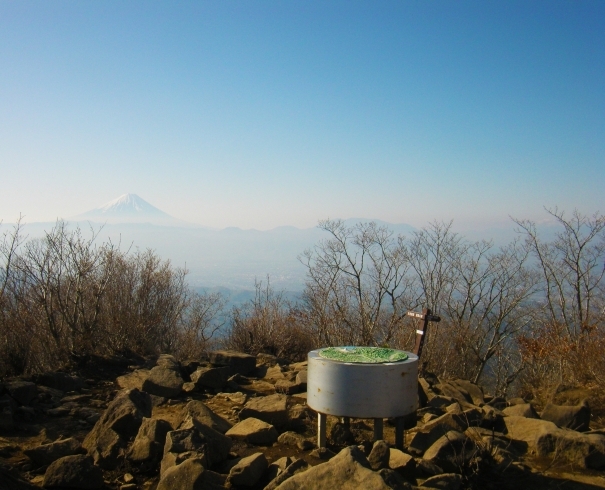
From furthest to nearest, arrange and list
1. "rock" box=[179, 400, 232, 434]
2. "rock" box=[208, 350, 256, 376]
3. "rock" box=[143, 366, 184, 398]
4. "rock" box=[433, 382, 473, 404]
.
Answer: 1. "rock" box=[208, 350, 256, 376]
2. "rock" box=[433, 382, 473, 404]
3. "rock" box=[143, 366, 184, 398]
4. "rock" box=[179, 400, 232, 434]

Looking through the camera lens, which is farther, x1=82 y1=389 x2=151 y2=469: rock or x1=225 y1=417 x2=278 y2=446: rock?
x1=225 y1=417 x2=278 y2=446: rock

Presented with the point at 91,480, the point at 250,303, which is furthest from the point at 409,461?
the point at 250,303

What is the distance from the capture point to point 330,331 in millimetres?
20109

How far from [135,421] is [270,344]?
1194 centimetres

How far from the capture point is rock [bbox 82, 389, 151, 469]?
5.45m

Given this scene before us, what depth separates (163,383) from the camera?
8547mm

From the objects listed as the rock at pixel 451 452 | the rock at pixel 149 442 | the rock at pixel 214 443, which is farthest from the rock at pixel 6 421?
the rock at pixel 451 452

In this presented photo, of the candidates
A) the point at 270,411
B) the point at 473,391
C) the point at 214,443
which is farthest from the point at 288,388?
the point at 214,443

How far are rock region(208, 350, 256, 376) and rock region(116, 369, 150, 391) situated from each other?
1.58 m

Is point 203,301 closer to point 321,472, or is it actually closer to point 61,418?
point 61,418

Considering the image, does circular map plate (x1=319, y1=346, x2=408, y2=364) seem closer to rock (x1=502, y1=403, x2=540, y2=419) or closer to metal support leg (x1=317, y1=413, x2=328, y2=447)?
metal support leg (x1=317, y1=413, x2=328, y2=447)

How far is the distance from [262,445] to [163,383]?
2938 mm

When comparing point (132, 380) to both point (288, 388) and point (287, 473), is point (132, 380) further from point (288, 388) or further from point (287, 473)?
point (287, 473)

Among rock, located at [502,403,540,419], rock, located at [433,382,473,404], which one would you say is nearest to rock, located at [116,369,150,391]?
rock, located at [433,382,473,404]
